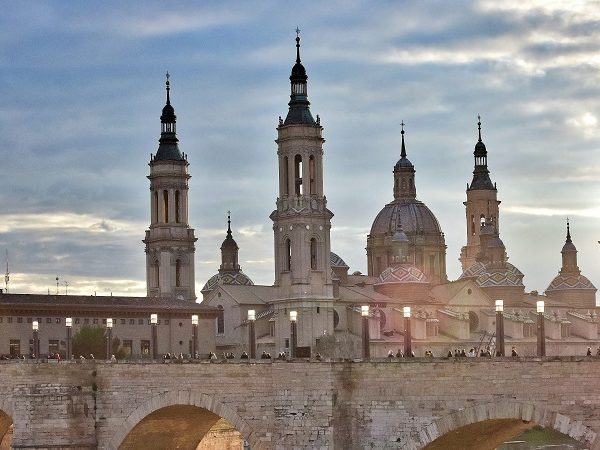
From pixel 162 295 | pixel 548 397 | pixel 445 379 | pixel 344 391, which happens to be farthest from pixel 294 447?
pixel 162 295

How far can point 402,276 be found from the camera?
415ft

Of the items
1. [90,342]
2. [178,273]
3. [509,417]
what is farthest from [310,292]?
[509,417]

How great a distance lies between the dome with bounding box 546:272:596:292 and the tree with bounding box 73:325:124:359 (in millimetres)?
65216

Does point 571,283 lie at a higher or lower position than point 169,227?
lower

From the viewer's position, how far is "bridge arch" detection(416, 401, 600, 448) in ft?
124

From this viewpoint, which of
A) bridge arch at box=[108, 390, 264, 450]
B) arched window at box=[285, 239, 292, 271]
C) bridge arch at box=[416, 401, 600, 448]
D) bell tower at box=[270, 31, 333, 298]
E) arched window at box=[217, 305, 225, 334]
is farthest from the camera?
Answer: arched window at box=[217, 305, 225, 334]

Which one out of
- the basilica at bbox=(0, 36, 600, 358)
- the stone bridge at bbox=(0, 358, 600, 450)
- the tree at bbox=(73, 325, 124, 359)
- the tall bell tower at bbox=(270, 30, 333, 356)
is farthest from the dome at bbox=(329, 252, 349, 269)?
the stone bridge at bbox=(0, 358, 600, 450)

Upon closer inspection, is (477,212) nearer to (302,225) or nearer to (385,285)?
(385,285)

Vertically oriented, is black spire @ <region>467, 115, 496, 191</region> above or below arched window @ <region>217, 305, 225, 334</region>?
above

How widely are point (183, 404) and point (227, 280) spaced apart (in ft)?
284

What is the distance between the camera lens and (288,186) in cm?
11206

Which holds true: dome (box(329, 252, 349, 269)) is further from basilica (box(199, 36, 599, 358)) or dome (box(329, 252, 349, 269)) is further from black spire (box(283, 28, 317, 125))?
black spire (box(283, 28, 317, 125))

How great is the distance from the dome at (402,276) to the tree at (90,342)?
39819 mm

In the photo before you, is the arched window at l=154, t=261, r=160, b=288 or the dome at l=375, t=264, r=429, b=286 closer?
the arched window at l=154, t=261, r=160, b=288
